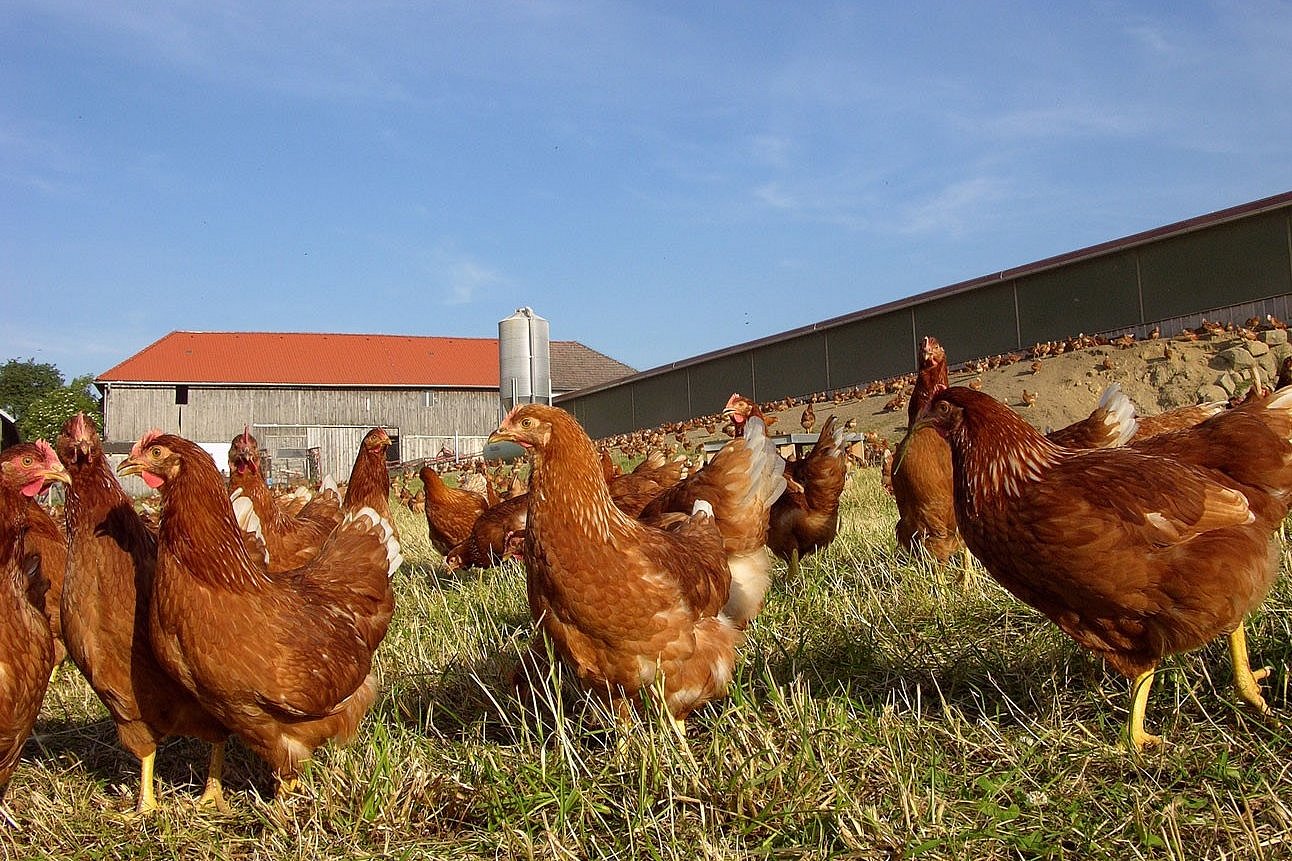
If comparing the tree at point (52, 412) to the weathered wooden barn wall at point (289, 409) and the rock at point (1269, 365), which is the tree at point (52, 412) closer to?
the weathered wooden barn wall at point (289, 409)

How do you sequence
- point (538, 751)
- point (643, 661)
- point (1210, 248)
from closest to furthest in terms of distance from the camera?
1. point (538, 751)
2. point (643, 661)
3. point (1210, 248)

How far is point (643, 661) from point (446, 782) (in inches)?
32.6

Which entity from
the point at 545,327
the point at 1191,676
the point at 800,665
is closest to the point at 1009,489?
the point at 1191,676

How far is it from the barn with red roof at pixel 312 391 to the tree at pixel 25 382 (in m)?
45.9

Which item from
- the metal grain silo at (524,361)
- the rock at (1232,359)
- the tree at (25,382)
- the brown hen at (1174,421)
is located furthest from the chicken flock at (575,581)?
the tree at (25,382)

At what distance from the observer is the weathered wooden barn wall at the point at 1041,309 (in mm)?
13164

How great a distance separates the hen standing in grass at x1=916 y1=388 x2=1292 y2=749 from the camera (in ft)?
9.91

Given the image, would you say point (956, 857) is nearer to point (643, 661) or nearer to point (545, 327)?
point (643, 661)

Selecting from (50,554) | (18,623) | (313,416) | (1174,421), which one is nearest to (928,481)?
(1174,421)

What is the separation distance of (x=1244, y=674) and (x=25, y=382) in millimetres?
90149

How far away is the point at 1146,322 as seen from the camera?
14.5m

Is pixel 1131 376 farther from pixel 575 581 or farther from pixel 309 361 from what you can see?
pixel 309 361

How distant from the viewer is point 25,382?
77.0 meters

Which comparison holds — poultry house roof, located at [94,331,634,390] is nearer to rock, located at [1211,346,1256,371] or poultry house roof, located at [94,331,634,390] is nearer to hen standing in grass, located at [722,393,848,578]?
rock, located at [1211,346,1256,371]
